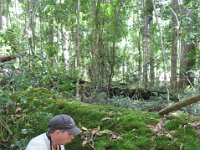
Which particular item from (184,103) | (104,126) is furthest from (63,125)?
(184,103)

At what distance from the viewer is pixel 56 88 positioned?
6918 mm

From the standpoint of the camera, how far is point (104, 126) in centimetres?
434

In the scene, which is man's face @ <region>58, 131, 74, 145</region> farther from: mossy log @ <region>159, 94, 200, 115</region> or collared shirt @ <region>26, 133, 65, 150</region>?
mossy log @ <region>159, 94, 200, 115</region>

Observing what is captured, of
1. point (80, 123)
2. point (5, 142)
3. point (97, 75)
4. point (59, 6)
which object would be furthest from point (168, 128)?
point (59, 6)

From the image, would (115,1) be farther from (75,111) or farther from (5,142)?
(5,142)

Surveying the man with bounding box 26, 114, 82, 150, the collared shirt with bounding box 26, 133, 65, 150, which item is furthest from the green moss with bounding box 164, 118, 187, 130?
the collared shirt with bounding box 26, 133, 65, 150

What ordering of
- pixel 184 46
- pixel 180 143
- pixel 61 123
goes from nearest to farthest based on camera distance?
1. pixel 61 123
2. pixel 180 143
3. pixel 184 46

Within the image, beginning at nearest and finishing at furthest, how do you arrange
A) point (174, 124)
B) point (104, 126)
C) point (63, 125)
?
1. point (63, 125)
2. point (174, 124)
3. point (104, 126)

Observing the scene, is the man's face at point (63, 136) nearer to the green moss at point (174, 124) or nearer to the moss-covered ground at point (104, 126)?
the moss-covered ground at point (104, 126)

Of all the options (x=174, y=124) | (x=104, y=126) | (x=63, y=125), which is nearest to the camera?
(x=63, y=125)

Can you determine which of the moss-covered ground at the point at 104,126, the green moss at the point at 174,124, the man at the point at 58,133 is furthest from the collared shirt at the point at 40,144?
the green moss at the point at 174,124

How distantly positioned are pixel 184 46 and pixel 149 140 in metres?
8.37

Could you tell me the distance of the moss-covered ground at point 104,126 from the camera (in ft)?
12.8

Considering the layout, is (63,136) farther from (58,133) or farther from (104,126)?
(104,126)
